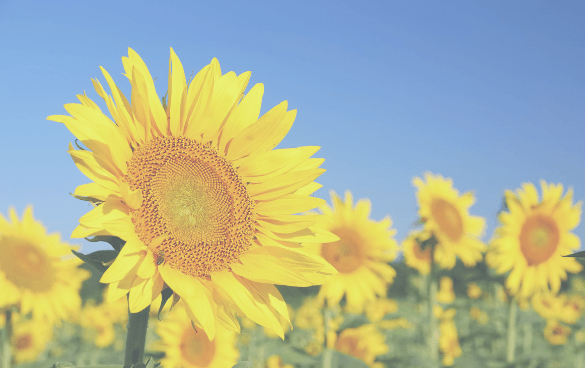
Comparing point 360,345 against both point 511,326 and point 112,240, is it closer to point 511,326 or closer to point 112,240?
point 511,326

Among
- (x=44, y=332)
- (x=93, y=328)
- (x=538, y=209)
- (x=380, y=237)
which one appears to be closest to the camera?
→ (x=380, y=237)

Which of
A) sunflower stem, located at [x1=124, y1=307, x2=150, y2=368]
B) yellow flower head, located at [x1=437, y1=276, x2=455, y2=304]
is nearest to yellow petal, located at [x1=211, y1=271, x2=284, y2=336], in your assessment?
sunflower stem, located at [x1=124, y1=307, x2=150, y2=368]

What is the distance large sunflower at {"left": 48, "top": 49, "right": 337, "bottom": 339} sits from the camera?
1695 millimetres

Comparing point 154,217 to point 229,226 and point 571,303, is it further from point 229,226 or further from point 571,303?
point 571,303

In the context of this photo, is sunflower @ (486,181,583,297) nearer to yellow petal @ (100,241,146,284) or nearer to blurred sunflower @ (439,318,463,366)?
blurred sunflower @ (439,318,463,366)

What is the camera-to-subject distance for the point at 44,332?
8.20m

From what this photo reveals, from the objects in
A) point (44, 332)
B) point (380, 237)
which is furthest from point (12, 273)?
point (44, 332)

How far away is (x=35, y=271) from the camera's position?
15.6 ft

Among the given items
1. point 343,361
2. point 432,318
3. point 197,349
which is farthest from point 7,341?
point 432,318

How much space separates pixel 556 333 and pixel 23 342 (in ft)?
39.6

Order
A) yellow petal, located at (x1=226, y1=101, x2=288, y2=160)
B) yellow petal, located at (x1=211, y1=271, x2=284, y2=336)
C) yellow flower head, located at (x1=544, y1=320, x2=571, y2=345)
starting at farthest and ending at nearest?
yellow flower head, located at (x1=544, y1=320, x2=571, y2=345)
yellow petal, located at (x1=226, y1=101, x2=288, y2=160)
yellow petal, located at (x1=211, y1=271, x2=284, y2=336)

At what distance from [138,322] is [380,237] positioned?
4110mm

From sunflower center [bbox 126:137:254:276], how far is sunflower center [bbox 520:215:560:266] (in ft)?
17.3

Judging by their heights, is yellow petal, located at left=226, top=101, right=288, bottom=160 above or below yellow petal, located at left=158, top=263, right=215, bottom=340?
above
